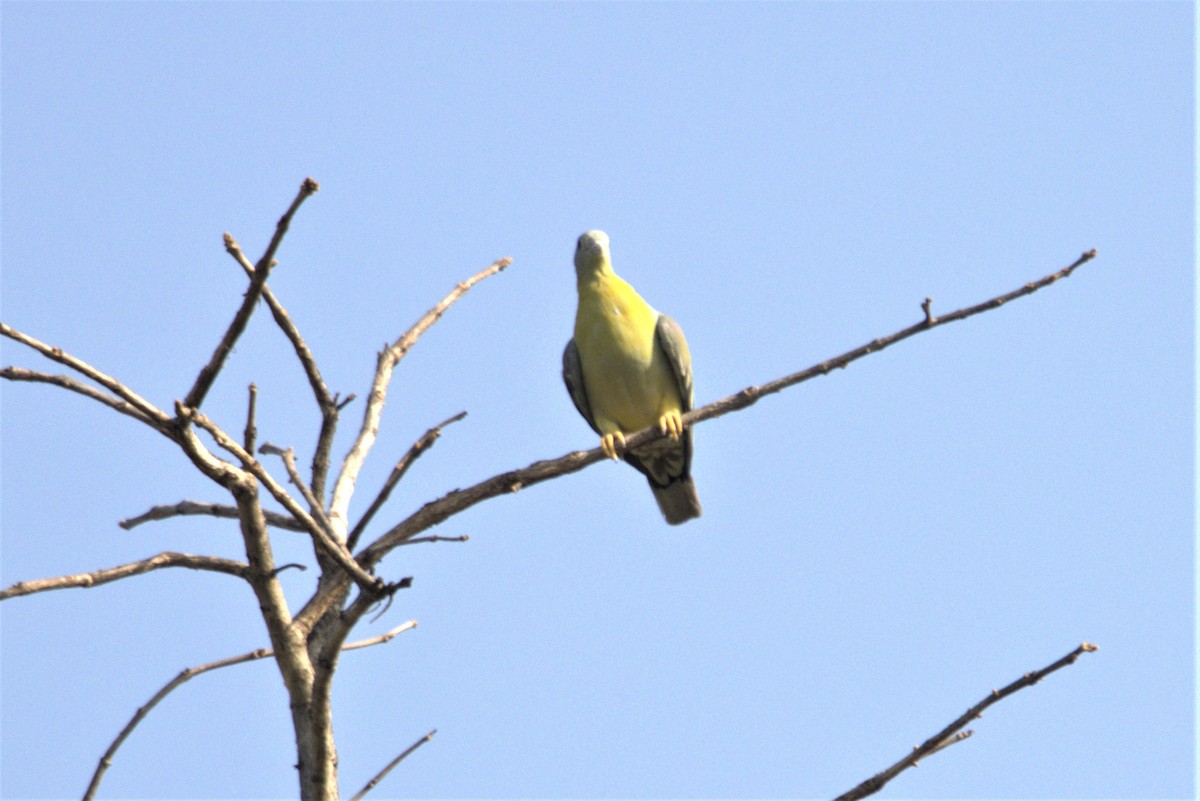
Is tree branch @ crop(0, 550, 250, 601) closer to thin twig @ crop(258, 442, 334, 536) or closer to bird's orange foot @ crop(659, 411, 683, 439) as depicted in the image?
thin twig @ crop(258, 442, 334, 536)

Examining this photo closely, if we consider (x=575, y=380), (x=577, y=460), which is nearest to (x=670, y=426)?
(x=577, y=460)

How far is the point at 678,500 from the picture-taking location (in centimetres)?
863

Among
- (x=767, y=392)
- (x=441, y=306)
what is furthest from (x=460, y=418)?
(x=767, y=392)

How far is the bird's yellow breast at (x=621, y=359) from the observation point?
7949 mm

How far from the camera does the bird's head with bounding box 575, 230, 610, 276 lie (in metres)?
8.35

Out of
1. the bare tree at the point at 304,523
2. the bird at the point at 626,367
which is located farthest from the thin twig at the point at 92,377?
the bird at the point at 626,367

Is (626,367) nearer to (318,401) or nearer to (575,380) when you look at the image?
(575,380)

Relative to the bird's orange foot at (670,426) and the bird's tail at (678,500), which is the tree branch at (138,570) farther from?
the bird's tail at (678,500)

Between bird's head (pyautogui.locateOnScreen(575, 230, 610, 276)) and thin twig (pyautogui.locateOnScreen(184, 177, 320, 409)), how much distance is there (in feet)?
15.1

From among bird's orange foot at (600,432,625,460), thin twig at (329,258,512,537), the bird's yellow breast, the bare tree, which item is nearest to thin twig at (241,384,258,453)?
the bare tree

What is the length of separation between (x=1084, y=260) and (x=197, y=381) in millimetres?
2924

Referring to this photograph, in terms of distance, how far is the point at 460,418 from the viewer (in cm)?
571

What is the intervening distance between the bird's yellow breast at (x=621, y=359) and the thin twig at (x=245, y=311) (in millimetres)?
4208

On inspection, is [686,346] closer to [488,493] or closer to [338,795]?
[488,493]
